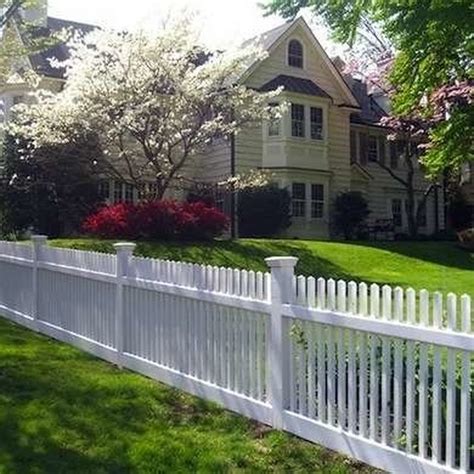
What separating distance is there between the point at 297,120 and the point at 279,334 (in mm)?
23933

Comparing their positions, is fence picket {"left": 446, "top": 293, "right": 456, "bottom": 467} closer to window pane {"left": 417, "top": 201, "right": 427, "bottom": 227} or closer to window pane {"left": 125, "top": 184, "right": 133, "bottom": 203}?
window pane {"left": 125, "top": 184, "right": 133, "bottom": 203}

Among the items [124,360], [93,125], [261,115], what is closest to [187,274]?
[124,360]

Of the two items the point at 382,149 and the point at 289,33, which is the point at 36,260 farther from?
the point at 382,149

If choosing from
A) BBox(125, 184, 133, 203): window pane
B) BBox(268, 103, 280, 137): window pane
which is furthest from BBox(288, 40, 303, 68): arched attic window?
BBox(125, 184, 133, 203): window pane

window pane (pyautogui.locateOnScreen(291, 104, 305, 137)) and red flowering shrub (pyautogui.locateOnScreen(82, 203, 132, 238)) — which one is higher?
window pane (pyautogui.locateOnScreen(291, 104, 305, 137))

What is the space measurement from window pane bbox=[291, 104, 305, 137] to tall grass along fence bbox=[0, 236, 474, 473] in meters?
21.1

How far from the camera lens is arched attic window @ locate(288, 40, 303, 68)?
2997cm

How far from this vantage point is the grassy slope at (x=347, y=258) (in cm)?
1711

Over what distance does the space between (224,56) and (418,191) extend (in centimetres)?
1589

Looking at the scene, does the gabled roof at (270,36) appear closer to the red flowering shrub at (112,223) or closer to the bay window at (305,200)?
the bay window at (305,200)

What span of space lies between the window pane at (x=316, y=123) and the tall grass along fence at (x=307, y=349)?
21907 millimetres

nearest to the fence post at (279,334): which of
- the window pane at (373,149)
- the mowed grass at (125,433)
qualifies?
the mowed grass at (125,433)

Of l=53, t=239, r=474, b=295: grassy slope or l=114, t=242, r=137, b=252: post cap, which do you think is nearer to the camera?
l=114, t=242, r=137, b=252: post cap

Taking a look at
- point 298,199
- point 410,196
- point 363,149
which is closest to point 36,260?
point 298,199
